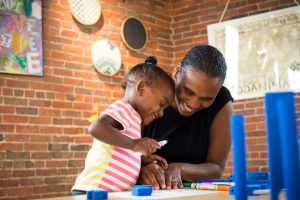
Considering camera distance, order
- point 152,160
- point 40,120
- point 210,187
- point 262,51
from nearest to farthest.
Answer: point 210,187 < point 152,160 < point 40,120 < point 262,51

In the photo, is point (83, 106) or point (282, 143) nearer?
point (282, 143)

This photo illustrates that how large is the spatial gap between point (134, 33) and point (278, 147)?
14.0 feet

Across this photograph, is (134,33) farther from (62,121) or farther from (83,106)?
(62,121)

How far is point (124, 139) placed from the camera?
1249mm

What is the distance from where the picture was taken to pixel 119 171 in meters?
1.31

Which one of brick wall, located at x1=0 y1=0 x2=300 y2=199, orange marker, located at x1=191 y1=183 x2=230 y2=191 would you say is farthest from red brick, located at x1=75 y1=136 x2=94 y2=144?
orange marker, located at x1=191 y1=183 x2=230 y2=191

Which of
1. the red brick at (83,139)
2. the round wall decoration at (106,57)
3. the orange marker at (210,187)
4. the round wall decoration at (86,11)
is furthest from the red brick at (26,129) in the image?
the orange marker at (210,187)

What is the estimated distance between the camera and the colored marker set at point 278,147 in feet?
1.44

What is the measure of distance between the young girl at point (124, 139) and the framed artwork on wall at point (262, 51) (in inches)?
112

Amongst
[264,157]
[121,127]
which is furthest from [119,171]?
[264,157]

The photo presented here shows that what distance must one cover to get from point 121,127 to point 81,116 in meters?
2.64

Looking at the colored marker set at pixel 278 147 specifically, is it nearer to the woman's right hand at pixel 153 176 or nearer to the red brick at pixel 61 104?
the woman's right hand at pixel 153 176

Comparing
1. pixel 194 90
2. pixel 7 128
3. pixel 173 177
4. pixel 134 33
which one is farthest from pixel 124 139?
pixel 134 33

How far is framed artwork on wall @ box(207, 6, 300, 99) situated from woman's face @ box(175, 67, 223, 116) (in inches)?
106
